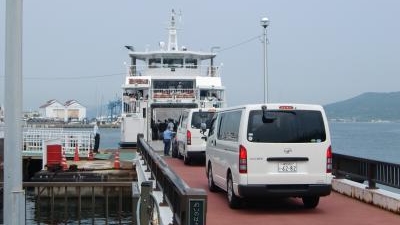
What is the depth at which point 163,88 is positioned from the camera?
3844 cm

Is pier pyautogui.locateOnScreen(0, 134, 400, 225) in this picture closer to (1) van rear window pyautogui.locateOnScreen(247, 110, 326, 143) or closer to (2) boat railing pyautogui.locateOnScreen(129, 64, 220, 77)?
(1) van rear window pyautogui.locateOnScreen(247, 110, 326, 143)

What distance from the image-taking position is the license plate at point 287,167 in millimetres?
10961

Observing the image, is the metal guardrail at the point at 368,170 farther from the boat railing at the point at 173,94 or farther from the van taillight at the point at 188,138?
the boat railing at the point at 173,94

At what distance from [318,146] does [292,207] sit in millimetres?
1551

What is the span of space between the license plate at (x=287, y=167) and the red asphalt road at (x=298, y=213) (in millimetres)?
795

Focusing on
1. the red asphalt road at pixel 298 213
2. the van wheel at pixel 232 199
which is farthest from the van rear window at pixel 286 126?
the red asphalt road at pixel 298 213

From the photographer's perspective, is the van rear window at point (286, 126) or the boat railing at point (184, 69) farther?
the boat railing at point (184, 69)

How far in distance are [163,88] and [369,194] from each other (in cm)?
2693

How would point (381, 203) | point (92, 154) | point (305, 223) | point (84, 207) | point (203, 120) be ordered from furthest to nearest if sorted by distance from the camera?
point (92, 154) < point (84, 207) < point (203, 120) < point (381, 203) < point (305, 223)

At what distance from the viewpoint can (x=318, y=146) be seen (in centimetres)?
1110

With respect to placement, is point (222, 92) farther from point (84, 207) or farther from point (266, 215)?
point (266, 215)

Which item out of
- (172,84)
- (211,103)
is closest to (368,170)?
(211,103)

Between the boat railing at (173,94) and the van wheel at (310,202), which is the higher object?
the boat railing at (173,94)

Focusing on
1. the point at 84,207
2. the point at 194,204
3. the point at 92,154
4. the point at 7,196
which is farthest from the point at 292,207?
the point at 92,154
